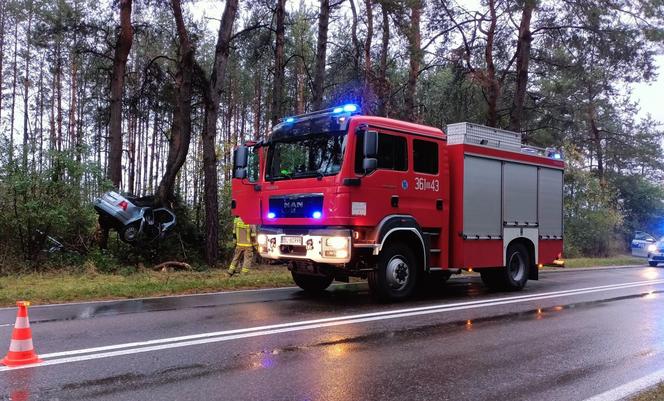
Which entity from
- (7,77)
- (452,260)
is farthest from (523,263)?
(7,77)

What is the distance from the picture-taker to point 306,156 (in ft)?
31.3

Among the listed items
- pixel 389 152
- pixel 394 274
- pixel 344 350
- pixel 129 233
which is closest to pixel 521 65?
pixel 389 152

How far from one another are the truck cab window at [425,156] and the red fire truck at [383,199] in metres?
0.02

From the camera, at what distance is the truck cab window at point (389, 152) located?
892 centimetres

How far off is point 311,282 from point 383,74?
12.3 meters

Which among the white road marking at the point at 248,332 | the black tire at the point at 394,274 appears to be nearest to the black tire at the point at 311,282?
the black tire at the point at 394,274

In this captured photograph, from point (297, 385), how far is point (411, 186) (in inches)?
219

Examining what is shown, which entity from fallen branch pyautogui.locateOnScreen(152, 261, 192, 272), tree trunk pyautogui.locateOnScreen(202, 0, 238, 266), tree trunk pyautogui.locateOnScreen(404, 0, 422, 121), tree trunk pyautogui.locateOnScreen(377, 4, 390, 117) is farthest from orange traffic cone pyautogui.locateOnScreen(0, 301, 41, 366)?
tree trunk pyautogui.locateOnScreen(404, 0, 422, 121)

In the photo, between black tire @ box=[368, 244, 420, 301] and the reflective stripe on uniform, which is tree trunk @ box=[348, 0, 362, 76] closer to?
the reflective stripe on uniform

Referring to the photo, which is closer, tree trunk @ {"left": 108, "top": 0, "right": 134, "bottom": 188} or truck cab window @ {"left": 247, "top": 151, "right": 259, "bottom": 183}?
truck cab window @ {"left": 247, "top": 151, "right": 259, "bottom": 183}

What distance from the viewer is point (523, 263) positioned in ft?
40.6

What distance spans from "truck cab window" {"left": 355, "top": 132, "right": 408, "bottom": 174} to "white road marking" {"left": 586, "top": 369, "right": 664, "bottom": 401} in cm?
496

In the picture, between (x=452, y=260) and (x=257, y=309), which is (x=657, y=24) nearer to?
(x=452, y=260)

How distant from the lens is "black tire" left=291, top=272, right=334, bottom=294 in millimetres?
11055
